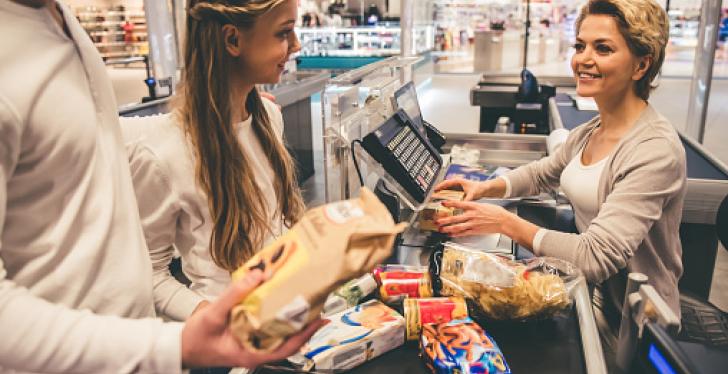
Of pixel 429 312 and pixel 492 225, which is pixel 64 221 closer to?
pixel 429 312

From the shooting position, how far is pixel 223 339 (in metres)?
0.69

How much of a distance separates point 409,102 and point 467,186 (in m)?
0.38

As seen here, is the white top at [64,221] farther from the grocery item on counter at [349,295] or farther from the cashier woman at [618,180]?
the cashier woman at [618,180]

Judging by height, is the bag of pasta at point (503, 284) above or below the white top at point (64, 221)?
below

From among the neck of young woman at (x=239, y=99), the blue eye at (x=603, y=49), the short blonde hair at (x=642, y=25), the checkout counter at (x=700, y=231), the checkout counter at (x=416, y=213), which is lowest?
the checkout counter at (x=700, y=231)

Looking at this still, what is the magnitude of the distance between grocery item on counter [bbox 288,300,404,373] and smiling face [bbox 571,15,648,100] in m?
1.12

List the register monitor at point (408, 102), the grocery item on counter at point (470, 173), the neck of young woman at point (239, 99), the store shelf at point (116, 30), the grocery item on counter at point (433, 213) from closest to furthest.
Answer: the neck of young woman at point (239, 99), the grocery item on counter at point (433, 213), the register monitor at point (408, 102), the grocery item on counter at point (470, 173), the store shelf at point (116, 30)

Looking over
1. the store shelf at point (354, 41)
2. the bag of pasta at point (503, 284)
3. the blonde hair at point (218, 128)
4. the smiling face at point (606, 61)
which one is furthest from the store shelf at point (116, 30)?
the bag of pasta at point (503, 284)

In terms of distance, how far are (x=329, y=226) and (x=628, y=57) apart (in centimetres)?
148

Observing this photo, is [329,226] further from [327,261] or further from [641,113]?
[641,113]

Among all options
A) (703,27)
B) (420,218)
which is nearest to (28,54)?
(420,218)

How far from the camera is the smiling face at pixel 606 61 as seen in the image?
1774 millimetres

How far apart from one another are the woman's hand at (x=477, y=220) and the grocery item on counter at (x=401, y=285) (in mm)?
332

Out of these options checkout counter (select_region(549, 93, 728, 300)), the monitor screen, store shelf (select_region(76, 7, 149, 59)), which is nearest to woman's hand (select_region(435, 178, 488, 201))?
the monitor screen
